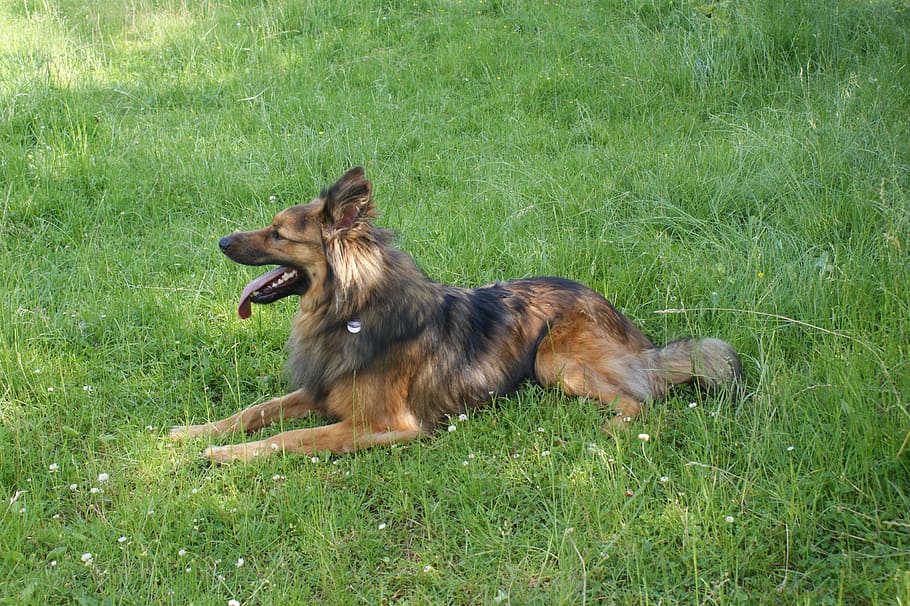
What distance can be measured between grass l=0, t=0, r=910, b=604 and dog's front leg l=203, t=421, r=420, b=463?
81 mm

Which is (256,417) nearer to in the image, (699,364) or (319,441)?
(319,441)

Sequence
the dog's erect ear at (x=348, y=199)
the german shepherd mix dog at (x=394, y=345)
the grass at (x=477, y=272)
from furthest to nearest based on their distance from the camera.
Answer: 1. the german shepherd mix dog at (x=394, y=345)
2. the dog's erect ear at (x=348, y=199)
3. the grass at (x=477, y=272)

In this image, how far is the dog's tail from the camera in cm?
377

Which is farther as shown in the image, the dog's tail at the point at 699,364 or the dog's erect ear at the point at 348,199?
the dog's tail at the point at 699,364

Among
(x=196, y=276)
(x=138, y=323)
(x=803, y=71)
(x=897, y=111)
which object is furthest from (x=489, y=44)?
(x=138, y=323)

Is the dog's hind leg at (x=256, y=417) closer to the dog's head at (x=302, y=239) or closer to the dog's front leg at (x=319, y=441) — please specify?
the dog's front leg at (x=319, y=441)

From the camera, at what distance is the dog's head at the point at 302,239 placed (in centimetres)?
361

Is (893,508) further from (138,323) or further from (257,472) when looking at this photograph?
(138,323)

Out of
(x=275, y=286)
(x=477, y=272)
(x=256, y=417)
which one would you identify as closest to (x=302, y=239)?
(x=275, y=286)

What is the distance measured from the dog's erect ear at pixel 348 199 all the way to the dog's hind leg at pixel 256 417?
0.99 meters

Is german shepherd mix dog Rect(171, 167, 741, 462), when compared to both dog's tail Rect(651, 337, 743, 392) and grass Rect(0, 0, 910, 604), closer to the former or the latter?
dog's tail Rect(651, 337, 743, 392)

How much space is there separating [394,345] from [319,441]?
0.61 meters

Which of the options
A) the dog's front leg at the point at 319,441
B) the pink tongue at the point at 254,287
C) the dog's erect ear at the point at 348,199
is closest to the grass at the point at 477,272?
the dog's front leg at the point at 319,441

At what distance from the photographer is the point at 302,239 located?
3736 mm
